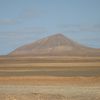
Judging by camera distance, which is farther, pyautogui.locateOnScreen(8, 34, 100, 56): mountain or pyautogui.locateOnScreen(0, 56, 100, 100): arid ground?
pyautogui.locateOnScreen(8, 34, 100, 56): mountain

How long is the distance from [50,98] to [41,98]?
2.11 feet

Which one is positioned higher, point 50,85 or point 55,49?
point 55,49

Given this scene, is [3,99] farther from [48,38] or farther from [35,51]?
[48,38]

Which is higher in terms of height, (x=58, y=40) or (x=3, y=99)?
(x=58, y=40)

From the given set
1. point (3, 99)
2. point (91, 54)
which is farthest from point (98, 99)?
point (91, 54)

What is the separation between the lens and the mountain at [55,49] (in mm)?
159000

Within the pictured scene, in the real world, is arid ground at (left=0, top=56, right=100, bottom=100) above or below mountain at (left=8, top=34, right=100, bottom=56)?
below

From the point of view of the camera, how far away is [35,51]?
174m

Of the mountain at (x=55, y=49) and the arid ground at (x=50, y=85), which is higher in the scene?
the mountain at (x=55, y=49)

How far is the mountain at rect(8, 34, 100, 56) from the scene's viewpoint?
159000 millimetres

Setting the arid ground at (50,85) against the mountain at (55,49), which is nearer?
the arid ground at (50,85)

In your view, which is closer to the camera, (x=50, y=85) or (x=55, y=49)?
(x=50, y=85)

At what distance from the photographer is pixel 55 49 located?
17712 cm

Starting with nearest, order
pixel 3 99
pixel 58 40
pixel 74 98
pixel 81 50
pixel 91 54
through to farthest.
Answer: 1. pixel 3 99
2. pixel 74 98
3. pixel 91 54
4. pixel 81 50
5. pixel 58 40
